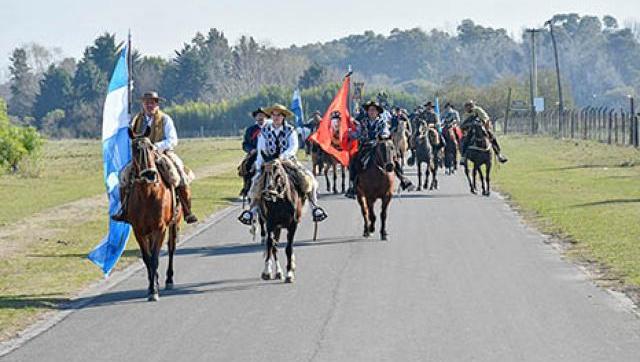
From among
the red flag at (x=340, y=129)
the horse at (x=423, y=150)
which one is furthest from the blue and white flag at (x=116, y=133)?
the horse at (x=423, y=150)

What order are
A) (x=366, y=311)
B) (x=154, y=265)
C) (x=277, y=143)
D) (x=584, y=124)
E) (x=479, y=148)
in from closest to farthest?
(x=366, y=311)
(x=154, y=265)
(x=277, y=143)
(x=479, y=148)
(x=584, y=124)

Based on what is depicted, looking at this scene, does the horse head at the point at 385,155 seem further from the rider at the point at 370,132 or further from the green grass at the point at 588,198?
the green grass at the point at 588,198

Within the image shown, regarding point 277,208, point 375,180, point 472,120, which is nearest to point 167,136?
point 277,208

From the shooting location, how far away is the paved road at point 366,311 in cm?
1142

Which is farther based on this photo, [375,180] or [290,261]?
[375,180]

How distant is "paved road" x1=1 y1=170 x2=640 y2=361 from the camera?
1142cm

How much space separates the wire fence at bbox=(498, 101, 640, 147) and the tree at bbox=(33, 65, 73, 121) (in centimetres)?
4534

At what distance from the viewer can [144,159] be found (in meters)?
14.8

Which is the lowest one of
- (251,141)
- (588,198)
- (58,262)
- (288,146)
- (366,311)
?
(588,198)

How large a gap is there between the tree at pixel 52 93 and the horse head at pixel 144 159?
113 metres

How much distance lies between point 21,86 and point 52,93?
30.7 m

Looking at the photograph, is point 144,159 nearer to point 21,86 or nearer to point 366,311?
point 366,311

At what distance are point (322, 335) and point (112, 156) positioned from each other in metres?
4.92

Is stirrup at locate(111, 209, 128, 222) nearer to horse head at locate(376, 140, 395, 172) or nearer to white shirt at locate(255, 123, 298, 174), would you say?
white shirt at locate(255, 123, 298, 174)
